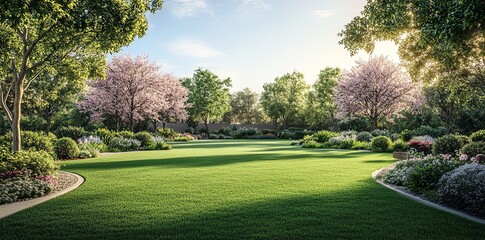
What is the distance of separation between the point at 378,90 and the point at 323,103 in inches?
1084

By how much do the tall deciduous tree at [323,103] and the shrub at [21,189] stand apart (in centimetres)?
5261

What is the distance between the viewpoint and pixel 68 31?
11258mm

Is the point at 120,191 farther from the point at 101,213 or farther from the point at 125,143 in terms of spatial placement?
the point at 125,143

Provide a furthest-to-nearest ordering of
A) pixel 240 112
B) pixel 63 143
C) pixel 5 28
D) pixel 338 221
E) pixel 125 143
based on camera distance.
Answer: pixel 240 112 < pixel 125 143 < pixel 63 143 < pixel 5 28 < pixel 338 221

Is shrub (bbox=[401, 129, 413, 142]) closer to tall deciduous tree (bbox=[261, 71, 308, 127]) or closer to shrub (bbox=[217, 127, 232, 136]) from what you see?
shrub (bbox=[217, 127, 232, 136])

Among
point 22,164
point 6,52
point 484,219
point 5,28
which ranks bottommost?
point 484,219

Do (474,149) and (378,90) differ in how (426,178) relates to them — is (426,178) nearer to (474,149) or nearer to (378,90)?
(474,149)

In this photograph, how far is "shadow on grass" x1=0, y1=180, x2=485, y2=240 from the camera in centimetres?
520

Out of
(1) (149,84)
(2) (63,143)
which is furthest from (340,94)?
(2) (63,143)

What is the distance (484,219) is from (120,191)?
7406mm

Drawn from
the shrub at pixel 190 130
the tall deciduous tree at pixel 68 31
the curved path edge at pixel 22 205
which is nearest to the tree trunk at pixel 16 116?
the tall deciduous tree at pixel 68 31

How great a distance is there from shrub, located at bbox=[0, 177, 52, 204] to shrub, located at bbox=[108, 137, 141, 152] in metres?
14.4

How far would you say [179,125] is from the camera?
182 feet

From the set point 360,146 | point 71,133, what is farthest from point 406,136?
point 71,133
